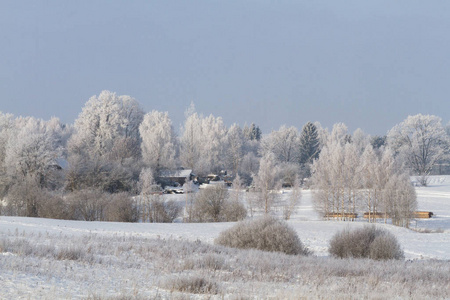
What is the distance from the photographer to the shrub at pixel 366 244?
16.2 meters

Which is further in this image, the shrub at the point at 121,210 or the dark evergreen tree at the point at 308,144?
the dark evergreen tree at the point at 308,144

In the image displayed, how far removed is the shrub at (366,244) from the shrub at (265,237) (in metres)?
1.48

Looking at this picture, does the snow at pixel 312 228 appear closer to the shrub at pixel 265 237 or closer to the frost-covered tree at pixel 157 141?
the shrub at pixel 265 237

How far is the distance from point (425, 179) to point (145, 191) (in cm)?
5107

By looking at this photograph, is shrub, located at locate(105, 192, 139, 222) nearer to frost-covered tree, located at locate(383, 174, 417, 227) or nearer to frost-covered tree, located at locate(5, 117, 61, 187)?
frost-covered tree, located at locate(5, 117, 61, 187)

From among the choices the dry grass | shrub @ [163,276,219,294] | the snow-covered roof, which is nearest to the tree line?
the snow-covered roof

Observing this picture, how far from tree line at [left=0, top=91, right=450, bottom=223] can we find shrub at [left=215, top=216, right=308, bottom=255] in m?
26.6

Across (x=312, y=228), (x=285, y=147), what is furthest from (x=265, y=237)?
(x=285, y=147)

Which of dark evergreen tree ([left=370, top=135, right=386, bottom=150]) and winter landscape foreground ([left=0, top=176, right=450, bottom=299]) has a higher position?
dark evergreen tree ([left=370, top=135, right=386, bottom=150])

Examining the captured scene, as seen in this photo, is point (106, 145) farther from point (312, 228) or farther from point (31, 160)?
point (312, 228)

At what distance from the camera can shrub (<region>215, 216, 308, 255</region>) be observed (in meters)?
16.4

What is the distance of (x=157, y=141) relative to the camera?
74250 millimetres

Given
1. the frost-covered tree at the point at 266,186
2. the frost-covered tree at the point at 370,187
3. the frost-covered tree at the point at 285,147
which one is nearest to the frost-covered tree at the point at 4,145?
the frost-covered tree at the point at 266,186

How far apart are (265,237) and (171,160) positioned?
57572 mm
